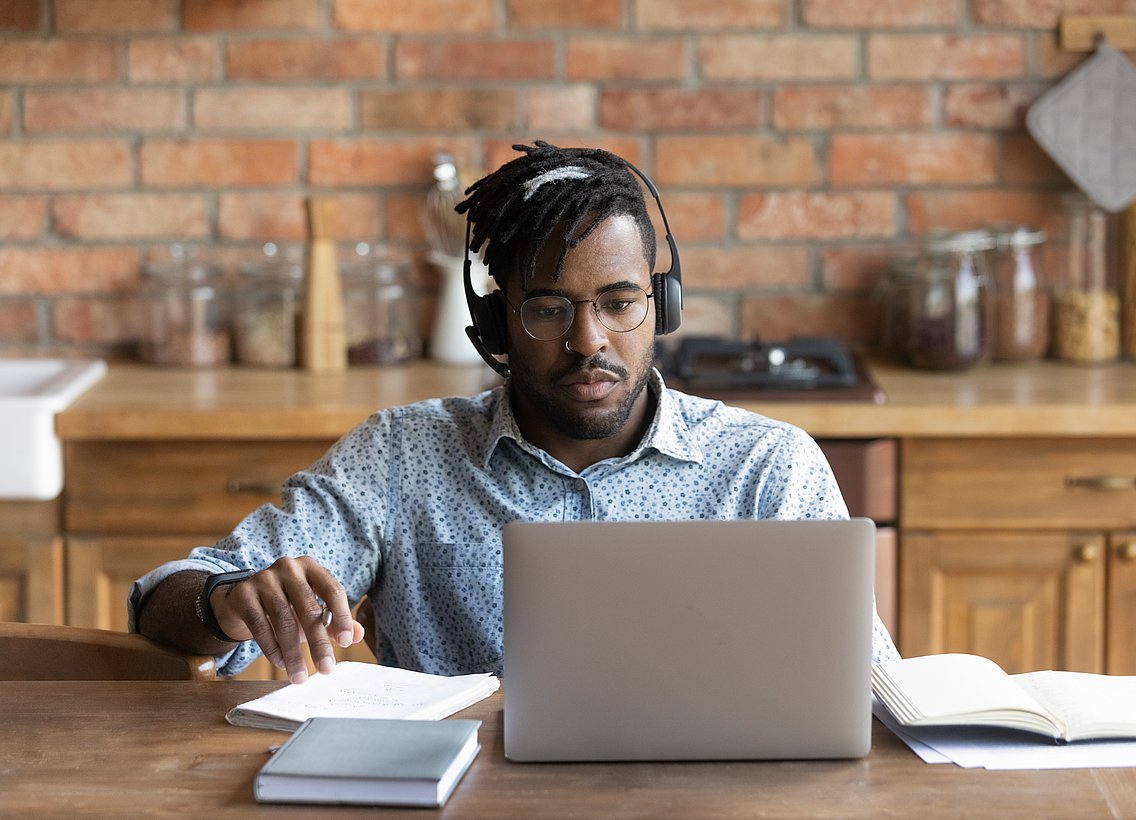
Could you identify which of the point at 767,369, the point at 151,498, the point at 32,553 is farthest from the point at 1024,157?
the point at 32,553

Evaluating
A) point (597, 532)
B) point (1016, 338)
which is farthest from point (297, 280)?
point (597, 532)

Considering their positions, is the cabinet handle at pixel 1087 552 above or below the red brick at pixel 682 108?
below

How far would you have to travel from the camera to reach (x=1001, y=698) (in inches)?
42.9

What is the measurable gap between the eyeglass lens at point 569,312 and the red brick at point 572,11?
54.2 inches

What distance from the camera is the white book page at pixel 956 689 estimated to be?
1.07m

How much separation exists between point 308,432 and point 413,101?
2.77ft

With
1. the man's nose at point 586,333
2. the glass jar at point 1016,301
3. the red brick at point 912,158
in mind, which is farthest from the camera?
the red brick at point 912,158

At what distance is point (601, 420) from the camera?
1.49 metres

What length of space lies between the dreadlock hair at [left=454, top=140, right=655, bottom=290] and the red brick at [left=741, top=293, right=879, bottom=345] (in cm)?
126

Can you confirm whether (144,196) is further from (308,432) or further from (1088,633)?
(1088,633)

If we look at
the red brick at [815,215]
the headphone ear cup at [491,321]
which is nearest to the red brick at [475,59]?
the red brick at [815,215]

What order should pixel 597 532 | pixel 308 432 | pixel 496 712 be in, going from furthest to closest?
pixel 308 432 < pixel 496 712 < pixel 597 532

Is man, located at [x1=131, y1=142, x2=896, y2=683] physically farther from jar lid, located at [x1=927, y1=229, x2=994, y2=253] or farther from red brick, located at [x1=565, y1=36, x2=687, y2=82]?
red brick, located at [x1=565, y1=36, x2=687, y2=82]

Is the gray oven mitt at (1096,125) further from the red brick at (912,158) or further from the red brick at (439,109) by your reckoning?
the red brick at (439,109)
